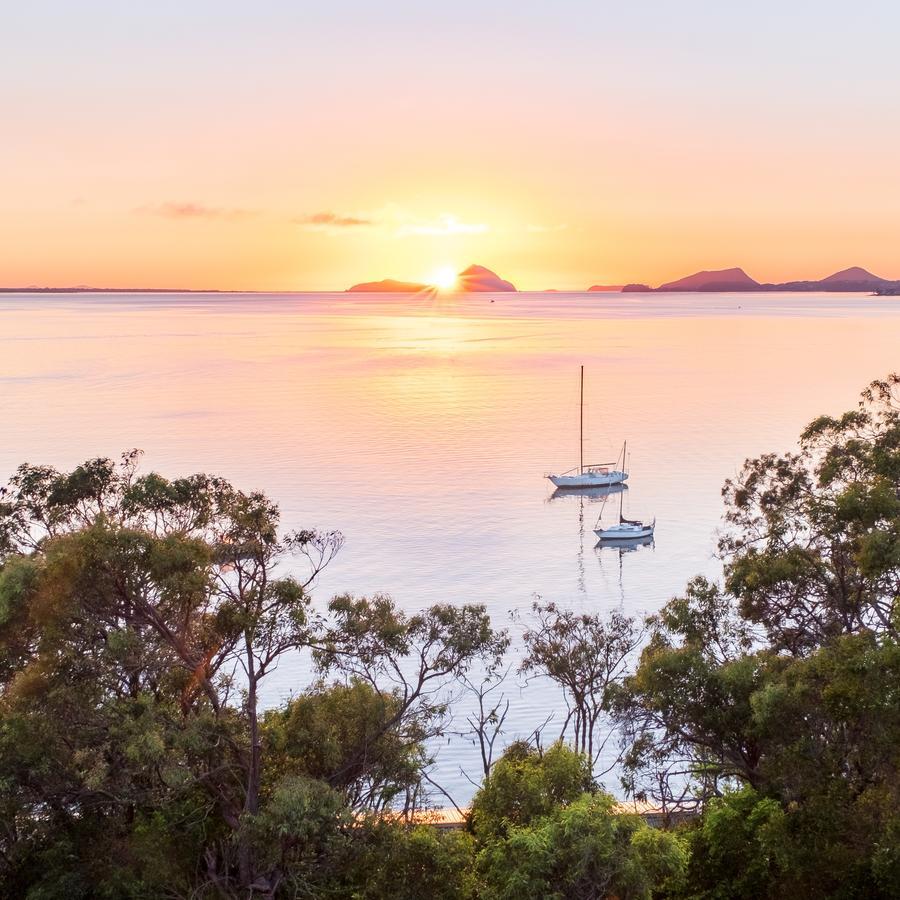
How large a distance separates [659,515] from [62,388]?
58832 millimetres

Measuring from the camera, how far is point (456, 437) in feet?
203

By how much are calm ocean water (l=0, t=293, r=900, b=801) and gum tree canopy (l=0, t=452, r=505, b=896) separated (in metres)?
9.99

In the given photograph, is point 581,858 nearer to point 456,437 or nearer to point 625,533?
point 625,533

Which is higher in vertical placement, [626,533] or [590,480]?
[590,480]

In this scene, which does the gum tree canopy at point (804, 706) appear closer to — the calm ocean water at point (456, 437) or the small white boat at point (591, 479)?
the calm ocean water at point (456, 437)

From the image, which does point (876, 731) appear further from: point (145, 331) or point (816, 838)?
point (145, 331)

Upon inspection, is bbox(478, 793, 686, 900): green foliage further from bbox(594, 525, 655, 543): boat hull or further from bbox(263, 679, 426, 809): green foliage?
bbox(594, 525, 655, 543): boat hull

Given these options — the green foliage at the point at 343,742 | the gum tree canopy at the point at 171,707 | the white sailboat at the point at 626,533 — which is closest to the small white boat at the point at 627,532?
the white sailboat at the point at 626,533

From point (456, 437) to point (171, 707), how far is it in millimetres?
51177

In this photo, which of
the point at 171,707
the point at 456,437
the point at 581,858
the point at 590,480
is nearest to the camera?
the point at 581,858

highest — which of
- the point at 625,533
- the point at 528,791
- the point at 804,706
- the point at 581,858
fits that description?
the point at 804,706

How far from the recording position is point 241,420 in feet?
218

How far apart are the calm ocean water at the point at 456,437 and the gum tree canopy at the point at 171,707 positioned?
999 cm

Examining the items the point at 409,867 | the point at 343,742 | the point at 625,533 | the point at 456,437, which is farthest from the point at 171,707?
the point at 456,437
